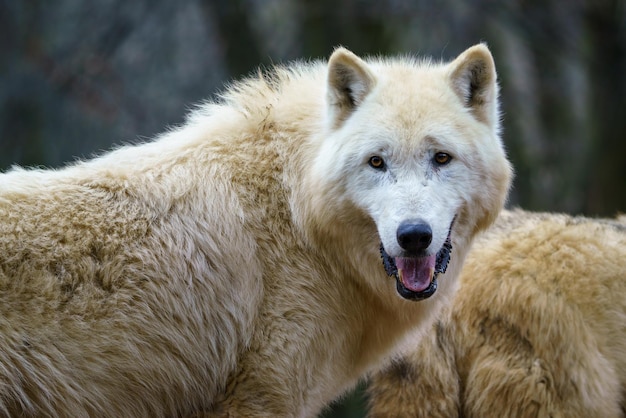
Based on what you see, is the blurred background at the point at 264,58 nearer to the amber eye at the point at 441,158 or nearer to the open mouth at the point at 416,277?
the open mouth at the point at 416,277

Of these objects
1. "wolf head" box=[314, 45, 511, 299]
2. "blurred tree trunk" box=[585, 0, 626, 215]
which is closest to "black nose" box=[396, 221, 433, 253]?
"wolf head" box=[314, 45, 511, 299]

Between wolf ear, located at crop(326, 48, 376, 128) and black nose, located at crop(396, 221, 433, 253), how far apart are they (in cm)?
96

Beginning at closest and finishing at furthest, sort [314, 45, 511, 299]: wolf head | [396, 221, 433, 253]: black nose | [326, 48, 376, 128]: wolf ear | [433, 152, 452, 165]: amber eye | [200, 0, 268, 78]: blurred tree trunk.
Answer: [396, 221, 433, 253]: black nose < [314, 45, 511, 299]: wolf head < [433, 152, 452, 165]: amber eye < [326, 48, 376, 128]: wolf ear < [200, 0, 268, 78]: blurred tree trunk

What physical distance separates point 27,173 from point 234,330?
1.60m

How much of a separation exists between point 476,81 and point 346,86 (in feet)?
2.77

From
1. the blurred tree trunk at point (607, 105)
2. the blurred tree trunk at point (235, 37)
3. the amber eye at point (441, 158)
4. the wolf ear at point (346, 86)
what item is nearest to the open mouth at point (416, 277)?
the amber eye at point (441, 158)

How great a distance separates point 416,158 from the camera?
4770mm

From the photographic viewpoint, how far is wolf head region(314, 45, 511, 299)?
464 centimetres

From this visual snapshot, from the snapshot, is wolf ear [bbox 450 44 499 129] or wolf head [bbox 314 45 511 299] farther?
wolf ear [bbox 450 44 499 129]

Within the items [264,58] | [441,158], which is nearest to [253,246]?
[441,158]

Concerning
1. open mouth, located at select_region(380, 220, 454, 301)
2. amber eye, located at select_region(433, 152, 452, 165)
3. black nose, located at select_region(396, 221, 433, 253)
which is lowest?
open mouth, located at select_region(380, 220, 454, 301)

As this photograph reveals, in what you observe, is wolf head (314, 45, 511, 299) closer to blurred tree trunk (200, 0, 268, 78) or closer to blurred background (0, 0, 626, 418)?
blurred background (0, 0, 626, 418)

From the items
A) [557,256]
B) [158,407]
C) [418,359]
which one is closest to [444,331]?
[418,359]

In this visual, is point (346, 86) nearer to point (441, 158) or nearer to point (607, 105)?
point (441, 158)
